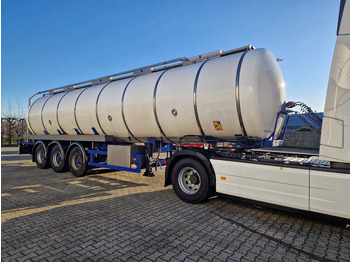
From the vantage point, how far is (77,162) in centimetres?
891

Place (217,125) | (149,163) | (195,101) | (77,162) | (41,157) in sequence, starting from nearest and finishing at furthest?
(217,125), (195,101), (149,163), (77,162), (41,157)

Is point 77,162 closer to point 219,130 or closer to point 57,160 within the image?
point 57,160

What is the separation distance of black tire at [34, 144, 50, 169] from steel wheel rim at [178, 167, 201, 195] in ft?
24.8

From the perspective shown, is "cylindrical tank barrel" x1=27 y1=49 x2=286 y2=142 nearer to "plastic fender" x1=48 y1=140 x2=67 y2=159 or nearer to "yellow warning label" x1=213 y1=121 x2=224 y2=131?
"yellow warning label" x1=213 y1=121 x2=224 y2=131

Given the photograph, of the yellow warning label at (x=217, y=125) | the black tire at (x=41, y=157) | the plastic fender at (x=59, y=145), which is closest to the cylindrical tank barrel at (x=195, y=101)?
the yellow warning label at (x=217, y=125)

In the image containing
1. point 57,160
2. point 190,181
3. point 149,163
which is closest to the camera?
point 190,181

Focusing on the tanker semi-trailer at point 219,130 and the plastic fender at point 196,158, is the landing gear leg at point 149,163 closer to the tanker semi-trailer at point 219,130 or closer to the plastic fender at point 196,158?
the tanker semi-trailer at point 219,130

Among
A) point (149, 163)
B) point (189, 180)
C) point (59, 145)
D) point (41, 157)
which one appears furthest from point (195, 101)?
point (41, 157)

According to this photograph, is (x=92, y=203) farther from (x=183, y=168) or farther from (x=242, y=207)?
(x=242, y=207)

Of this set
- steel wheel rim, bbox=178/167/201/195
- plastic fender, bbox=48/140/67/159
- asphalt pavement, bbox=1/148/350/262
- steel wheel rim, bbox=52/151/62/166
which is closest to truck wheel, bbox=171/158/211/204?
steel wheel rim, bbox=178/167/201/195

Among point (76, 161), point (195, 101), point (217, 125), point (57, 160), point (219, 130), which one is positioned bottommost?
point (57, 160)

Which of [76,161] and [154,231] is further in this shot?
[76,161]

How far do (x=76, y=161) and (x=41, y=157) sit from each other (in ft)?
10.0

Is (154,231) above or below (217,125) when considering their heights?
below
